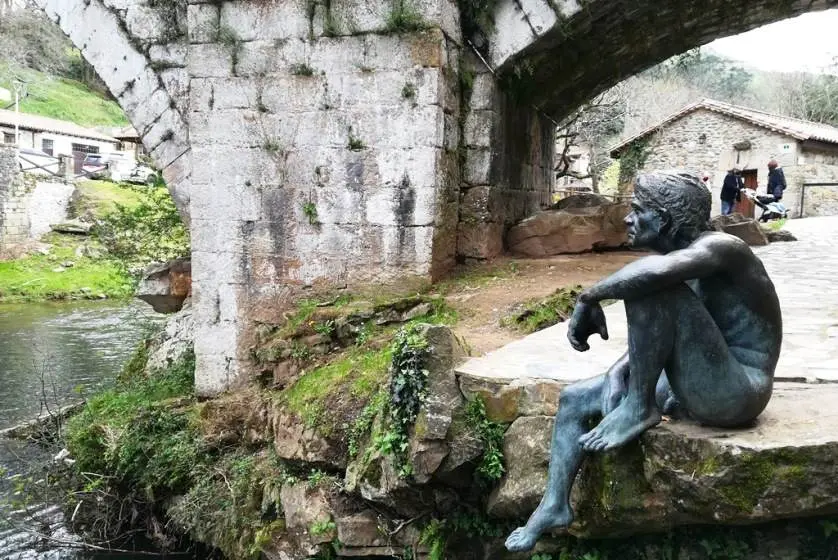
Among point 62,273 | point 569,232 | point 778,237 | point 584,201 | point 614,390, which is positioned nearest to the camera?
point 614,390

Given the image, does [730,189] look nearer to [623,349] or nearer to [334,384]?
[623,349]

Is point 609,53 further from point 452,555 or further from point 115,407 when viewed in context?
point 115,407

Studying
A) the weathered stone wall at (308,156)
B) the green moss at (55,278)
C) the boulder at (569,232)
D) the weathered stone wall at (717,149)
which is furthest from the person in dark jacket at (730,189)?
the green moss at (55,278)

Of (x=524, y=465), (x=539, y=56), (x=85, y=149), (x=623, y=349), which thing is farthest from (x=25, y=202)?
(x=524, y=465)

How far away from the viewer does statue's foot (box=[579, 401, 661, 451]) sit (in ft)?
8.27

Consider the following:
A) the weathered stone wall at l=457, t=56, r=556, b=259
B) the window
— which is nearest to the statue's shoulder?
the weathered stone wall at l=457, t=56, r=556, b=259

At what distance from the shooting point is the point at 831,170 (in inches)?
731

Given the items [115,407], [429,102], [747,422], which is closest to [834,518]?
[747,422]

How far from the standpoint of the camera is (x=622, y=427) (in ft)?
8.32

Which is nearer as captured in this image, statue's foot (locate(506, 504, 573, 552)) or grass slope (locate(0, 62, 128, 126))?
statue's foot (locate(506, 504, 573, 552))

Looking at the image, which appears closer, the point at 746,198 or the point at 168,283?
the point at 168,283

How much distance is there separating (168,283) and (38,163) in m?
23.0

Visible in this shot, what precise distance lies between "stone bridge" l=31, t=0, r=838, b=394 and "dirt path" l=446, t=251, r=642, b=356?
26cm

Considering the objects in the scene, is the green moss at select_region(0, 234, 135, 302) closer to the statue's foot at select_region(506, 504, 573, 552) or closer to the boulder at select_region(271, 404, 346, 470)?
the boulder at select_region(271, 404, 346, 470)
